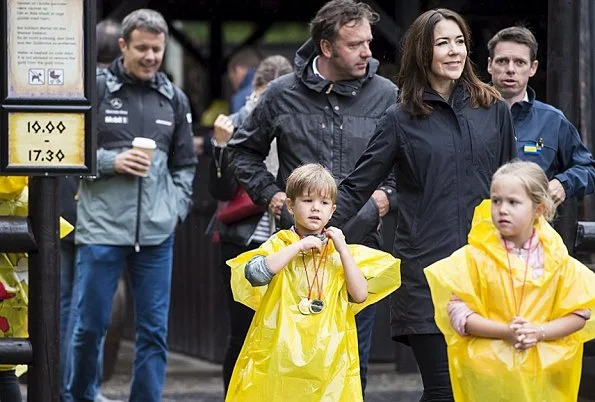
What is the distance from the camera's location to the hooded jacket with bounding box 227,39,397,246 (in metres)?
6.40

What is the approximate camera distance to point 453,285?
4.98 meters

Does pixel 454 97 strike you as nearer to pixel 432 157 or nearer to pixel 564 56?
pixel 432 157

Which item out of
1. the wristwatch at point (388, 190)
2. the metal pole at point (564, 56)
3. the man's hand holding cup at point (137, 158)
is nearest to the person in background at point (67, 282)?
the man's hand holding cup at point (137, 158)

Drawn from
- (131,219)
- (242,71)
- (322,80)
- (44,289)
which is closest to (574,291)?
(322,80)

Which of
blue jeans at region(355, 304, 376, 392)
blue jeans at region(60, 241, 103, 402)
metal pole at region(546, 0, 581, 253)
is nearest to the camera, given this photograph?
blue jeans at region(355, 304, 376, 392)

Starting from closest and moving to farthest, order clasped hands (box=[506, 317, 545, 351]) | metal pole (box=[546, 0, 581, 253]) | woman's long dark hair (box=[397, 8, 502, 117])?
clasped hands (box=[506, 317, 545, 351]) < woman's long dark hair (box=[397, 8, 502, 117]) < metal pole (box=[546, 0, 581, 253])

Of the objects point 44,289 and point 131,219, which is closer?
point 44,289

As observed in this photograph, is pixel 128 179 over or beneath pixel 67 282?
over

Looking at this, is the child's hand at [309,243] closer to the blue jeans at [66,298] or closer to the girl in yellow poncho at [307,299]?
Answer: the girl in yellow poncho at [307,299]

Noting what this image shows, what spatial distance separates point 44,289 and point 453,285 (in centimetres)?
178

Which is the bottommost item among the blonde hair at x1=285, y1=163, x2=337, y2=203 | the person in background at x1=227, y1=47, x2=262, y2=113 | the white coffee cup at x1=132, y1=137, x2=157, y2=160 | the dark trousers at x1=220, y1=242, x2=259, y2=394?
the dark trousers at x1=220, y1=242, x2=259, y2=394

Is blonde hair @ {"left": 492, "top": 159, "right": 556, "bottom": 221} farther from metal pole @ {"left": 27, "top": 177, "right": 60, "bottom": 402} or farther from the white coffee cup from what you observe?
the white coffee cup

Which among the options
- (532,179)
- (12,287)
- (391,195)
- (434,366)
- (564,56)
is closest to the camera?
(532,179)

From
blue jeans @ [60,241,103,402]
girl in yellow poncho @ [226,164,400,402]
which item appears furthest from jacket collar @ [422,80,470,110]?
blue jeans @ [60,241,103,402]
